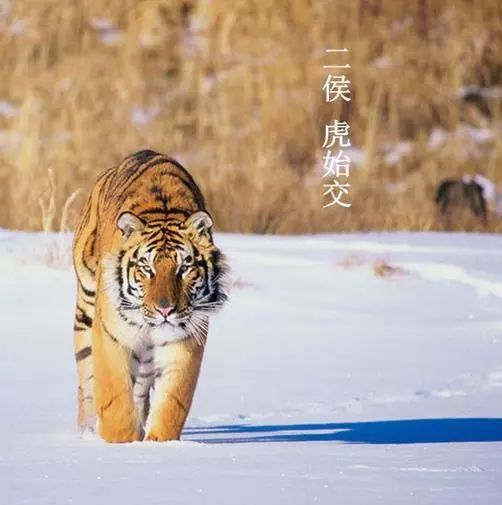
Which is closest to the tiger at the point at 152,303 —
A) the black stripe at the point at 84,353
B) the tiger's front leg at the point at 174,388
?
the tiger's front leg at the point at 174,388

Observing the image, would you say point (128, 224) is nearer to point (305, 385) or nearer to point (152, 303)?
point (152, 303)

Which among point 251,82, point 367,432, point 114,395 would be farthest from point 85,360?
point 251,82

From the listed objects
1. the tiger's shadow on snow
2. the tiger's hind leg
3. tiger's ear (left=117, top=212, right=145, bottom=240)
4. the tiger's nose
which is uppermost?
tiger's ear (left=117, top=212, right=145, bottom=240)

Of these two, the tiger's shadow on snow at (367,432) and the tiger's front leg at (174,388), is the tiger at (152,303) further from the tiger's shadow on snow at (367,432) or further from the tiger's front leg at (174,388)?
the tiger's shadow on snow at (367,432)

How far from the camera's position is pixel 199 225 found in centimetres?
412

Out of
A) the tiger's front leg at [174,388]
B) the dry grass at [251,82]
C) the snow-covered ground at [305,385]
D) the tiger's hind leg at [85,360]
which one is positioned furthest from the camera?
the dry grass at [251,82]

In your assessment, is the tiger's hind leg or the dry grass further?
the dry grass

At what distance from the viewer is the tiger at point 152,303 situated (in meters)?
4.00

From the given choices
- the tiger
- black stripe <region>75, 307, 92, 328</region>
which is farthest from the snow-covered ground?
black stripe <region>75, 307, 92, 328</region>

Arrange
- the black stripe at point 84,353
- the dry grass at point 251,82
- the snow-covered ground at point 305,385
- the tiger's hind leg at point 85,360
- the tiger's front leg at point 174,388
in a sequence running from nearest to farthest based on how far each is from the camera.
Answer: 1. the snow-covered ground at point 305,385
2. the tiger's front leg at point 174,388
3. the tiger's hind leg at point 85,360
4. the black stripe at point 84,353
5. the dry grass at point 251,82

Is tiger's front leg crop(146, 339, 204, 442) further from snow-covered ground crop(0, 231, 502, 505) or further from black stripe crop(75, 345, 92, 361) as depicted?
black stripe crop(75, 345, 92, 361)

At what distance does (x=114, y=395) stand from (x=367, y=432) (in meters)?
0.65

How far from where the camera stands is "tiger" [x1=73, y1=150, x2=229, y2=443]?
4.00 meters

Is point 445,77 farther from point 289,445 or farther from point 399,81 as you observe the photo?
point 289,445
